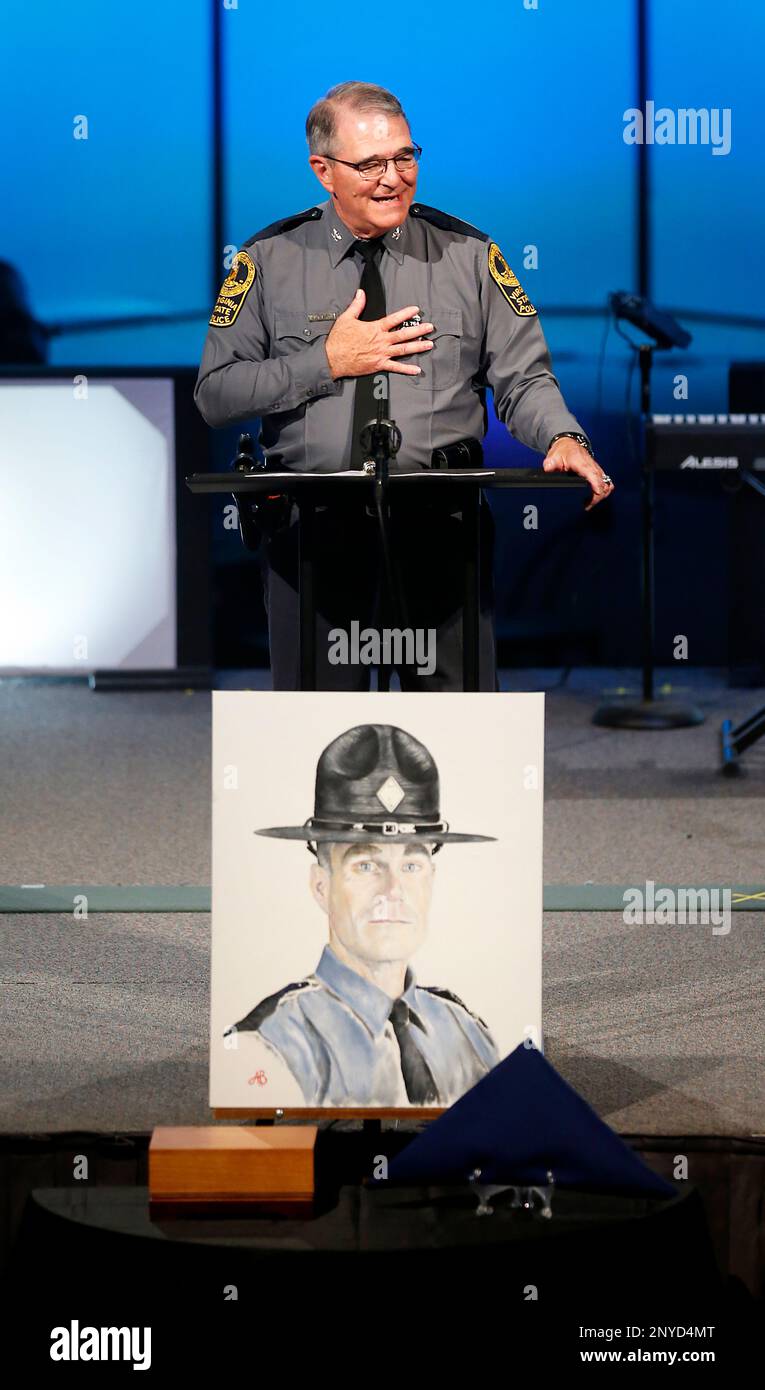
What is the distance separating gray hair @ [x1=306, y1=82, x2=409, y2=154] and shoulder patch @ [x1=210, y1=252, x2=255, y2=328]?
7.5 inches

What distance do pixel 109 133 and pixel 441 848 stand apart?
5565mm

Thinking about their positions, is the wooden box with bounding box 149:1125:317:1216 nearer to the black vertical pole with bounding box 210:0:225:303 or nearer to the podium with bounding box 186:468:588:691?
the podium with bounding box 186:468:588:691

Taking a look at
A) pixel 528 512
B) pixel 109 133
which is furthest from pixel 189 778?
pixel 109 133

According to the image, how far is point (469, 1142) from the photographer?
69.1 inches

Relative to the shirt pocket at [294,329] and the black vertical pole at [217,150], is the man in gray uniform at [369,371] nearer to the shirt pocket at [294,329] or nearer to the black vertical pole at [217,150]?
the shirt pocket at [294,329]

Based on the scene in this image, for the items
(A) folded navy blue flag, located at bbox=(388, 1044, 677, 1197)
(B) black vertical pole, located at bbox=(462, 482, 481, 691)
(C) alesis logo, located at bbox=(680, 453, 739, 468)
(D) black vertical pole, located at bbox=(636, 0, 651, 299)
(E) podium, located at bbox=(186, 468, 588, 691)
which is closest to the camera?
(A) folded navy blue flag, located at bbox=(388, 1044, 677, 1197)

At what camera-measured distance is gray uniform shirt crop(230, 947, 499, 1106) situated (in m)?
1.88

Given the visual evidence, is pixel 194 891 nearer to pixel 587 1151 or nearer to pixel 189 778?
pixel 189 778

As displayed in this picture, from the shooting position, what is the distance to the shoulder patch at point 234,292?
2209 mm

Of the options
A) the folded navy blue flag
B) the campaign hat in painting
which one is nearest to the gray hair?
the campaign hat in painting

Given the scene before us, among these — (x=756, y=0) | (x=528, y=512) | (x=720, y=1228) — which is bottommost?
(x=720, y=1228)

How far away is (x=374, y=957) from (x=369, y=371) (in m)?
0.74

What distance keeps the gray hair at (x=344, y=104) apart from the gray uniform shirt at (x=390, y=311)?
14 centimetres

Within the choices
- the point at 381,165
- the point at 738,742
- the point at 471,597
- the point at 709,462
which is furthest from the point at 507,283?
the point at 738,742
